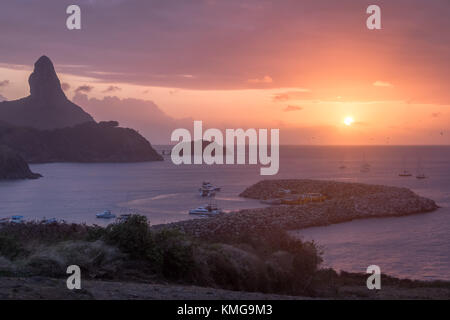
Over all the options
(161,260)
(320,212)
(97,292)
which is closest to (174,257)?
(161,260)

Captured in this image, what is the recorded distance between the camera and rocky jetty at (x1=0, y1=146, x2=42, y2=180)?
12031 cm

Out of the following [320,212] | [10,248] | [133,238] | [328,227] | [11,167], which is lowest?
[328,227]

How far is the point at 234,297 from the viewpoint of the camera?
9727mm

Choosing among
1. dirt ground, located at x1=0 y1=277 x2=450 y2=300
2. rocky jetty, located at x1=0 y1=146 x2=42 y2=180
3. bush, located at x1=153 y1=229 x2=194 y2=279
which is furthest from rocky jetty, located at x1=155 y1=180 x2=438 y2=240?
rocky jetty, located at x1=0 y1=146 x2=42 y2=180

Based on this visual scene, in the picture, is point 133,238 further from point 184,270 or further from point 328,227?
point 328,227

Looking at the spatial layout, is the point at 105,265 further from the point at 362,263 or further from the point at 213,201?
the point at 213,201

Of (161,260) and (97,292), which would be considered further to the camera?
(161,260)

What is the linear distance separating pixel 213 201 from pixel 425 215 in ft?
101

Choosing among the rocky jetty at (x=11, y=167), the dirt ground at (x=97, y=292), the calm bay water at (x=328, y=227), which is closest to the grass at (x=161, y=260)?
the dirt ground at (x=97, y=292)

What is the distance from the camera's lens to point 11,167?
122m

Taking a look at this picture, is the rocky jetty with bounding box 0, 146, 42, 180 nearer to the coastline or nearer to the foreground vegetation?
the coastline
